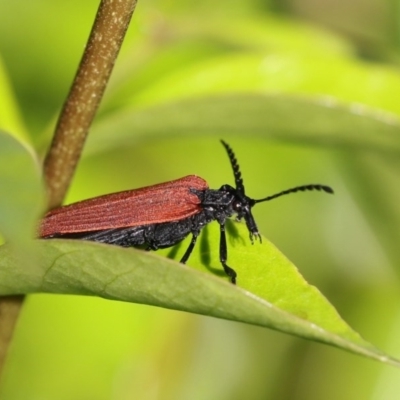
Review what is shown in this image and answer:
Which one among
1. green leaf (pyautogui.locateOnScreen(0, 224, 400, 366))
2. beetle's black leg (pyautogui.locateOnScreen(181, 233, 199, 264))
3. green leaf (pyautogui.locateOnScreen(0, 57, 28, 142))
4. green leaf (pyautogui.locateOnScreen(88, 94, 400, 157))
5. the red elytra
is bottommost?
green leaf (pyautogui.locateOnScreen(0, 224, 400, 366))

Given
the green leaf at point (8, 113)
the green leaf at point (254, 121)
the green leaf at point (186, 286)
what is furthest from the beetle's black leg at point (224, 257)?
the green leaf at point (8, 113)

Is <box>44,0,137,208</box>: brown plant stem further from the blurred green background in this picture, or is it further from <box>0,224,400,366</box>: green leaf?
the blurred green background

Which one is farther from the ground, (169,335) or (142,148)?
(142,148)

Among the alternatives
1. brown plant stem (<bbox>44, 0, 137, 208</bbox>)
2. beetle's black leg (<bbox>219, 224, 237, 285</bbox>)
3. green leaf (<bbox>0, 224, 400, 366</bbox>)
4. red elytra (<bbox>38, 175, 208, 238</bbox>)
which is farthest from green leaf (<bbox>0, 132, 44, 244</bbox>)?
red elytra (<bbox>38, 175, 208, 238</bbox>)

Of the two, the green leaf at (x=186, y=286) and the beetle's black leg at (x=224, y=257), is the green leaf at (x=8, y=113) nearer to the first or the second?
the beetle's black leg at (x=224, y=257)

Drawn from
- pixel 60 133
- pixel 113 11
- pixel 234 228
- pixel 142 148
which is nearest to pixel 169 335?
pixel 142 148

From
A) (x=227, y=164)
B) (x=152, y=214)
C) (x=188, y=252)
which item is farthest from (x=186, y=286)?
(x=227, y=164)

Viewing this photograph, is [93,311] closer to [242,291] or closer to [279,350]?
[279,350]
